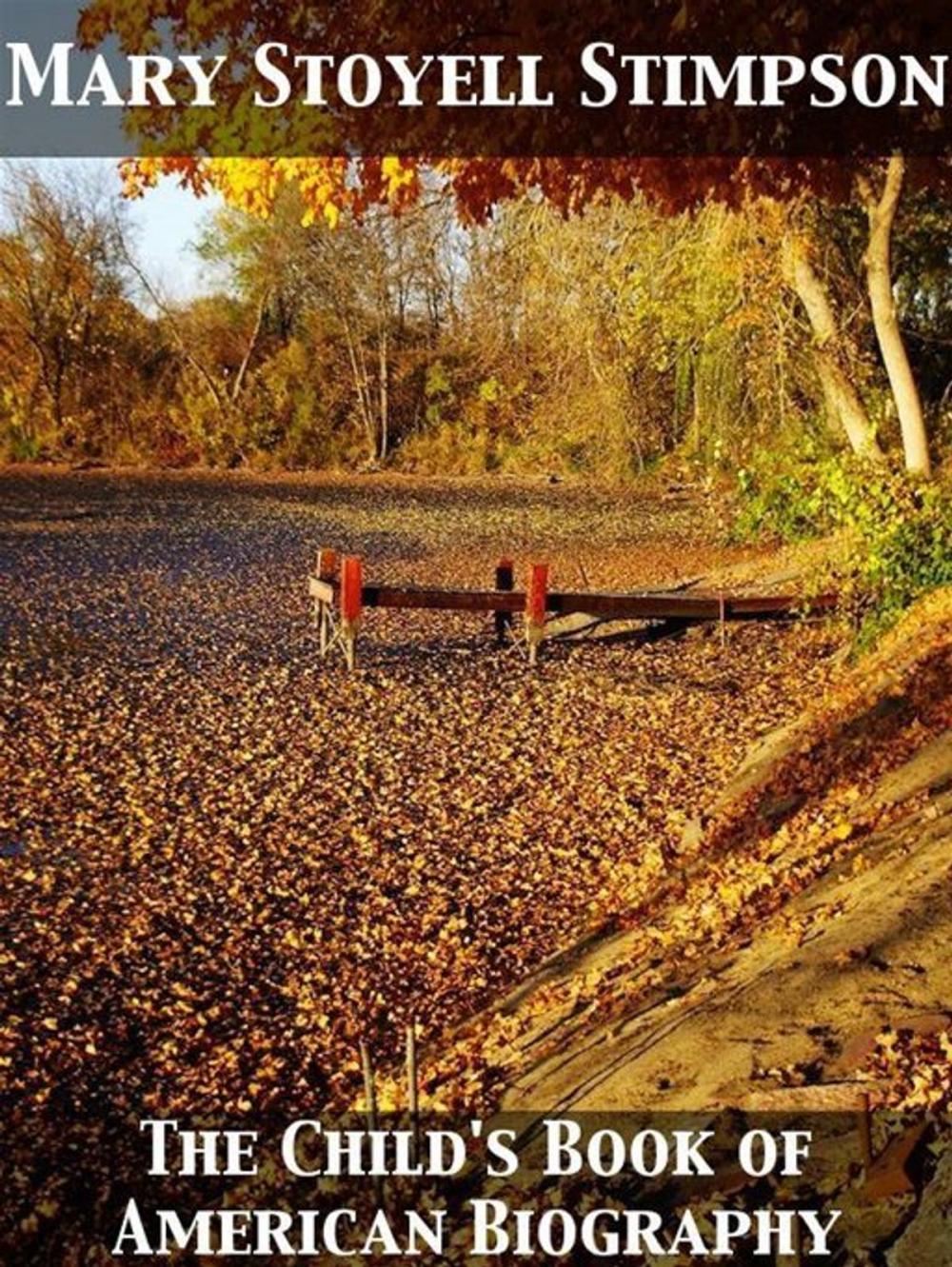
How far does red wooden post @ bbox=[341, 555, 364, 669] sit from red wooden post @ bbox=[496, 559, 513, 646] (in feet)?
5.49

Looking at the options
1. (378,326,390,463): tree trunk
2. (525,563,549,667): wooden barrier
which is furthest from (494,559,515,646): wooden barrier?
(378,326,390,463): tree trunk

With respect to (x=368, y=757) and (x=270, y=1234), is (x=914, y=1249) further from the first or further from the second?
(x=368, y=757)

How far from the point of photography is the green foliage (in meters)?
11.7

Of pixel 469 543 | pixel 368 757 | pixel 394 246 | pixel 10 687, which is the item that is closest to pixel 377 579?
pixel 469 543

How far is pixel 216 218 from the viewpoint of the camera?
4494cm

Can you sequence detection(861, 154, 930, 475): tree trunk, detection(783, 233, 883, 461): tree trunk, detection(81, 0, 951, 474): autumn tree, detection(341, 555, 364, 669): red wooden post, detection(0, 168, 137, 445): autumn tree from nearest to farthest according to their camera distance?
detection(81, 0, 951, 474): autumn tree < detection(341, 555, 364, 669): red wooden post < detection(861, 154, 930, 475): tree trunk < detection(783, 233, 883, 461): tree trunk < detection(0, 168, 137, 445): autumn tree

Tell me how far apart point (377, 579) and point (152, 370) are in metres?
26.6

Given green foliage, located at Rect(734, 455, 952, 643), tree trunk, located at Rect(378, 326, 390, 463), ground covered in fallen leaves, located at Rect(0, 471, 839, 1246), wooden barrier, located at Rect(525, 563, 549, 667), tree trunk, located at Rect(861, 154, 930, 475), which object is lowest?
ground covered in fallen leaves, located at Rect(0, 471, 839, 1246)

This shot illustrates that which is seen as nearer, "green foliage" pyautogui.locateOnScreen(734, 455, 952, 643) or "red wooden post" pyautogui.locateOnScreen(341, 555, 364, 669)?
"green foliage" pyautogui.locateOnScreen(734, 455, 952, 643)

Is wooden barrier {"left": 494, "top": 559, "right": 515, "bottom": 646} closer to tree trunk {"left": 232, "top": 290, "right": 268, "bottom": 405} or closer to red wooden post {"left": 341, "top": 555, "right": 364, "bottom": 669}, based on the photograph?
red wooden post {"left": 341, "top": 555, "right": 364, "bottom": 669}

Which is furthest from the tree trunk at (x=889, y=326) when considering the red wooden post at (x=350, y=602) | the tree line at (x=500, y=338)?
the red wooden post at (x=350, y=602)

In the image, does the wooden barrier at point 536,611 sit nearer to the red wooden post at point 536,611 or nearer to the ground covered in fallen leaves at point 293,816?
the red wooden post at point 536,611

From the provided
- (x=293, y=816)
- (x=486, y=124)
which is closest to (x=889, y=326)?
(x=486, y=124)

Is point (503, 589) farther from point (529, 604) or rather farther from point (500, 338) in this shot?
point (500, 338)
